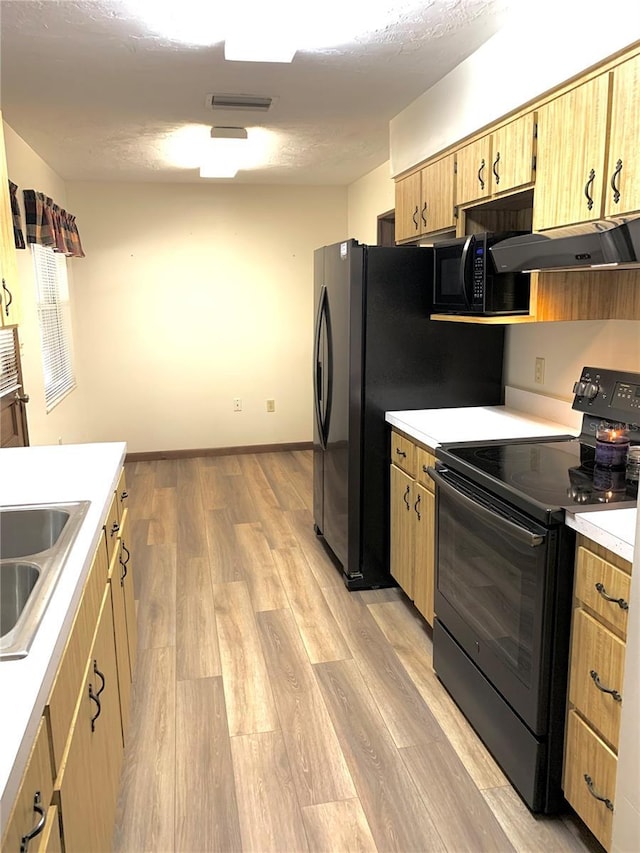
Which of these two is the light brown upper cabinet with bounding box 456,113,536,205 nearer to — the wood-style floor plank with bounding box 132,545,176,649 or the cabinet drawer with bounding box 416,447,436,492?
the cabinet drawer with bounding box 416,447,436,492

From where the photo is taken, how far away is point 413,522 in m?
2.96

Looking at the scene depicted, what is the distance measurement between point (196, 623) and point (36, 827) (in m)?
2.12

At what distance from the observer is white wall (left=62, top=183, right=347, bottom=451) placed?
18.9ft

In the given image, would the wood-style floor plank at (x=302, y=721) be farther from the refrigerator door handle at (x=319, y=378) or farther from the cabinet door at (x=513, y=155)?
the cabinet door at (x=513, y=155)

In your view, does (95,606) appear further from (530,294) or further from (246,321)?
(246,321)

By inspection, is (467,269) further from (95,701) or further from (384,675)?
(95,701)

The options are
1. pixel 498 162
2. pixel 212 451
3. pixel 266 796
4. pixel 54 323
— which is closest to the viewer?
pixel 266 796

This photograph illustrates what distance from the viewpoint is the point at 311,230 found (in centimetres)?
610

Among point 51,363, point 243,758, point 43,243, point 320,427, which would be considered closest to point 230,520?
point 320,427

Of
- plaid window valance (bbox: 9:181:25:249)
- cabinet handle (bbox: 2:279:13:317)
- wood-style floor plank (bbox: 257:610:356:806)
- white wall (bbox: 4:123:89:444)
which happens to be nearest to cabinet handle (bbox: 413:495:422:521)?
wood-style floor plank (bbox: 257:610:356:806)

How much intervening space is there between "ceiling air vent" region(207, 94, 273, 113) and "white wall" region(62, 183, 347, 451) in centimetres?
248

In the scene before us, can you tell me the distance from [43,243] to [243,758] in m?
3.16

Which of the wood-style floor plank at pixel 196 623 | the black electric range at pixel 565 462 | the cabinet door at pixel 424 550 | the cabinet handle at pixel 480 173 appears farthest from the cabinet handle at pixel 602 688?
the cabinet handle at pixel 480 173

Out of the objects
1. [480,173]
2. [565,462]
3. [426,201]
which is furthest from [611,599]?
[426,201]
